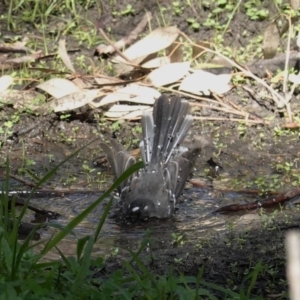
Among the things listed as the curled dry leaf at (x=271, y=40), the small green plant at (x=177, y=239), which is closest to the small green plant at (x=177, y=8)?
the curled dry leaf at (x=271, y=40)

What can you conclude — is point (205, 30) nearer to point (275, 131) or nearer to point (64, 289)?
point (275, 131)

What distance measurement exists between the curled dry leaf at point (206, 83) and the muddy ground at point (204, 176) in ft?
0.42

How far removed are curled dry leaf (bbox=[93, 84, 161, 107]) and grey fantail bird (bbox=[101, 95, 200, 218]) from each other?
2.25 ft

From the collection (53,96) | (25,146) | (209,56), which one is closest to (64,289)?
(25,146)

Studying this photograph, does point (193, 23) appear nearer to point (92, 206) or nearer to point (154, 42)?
point (154, 42)

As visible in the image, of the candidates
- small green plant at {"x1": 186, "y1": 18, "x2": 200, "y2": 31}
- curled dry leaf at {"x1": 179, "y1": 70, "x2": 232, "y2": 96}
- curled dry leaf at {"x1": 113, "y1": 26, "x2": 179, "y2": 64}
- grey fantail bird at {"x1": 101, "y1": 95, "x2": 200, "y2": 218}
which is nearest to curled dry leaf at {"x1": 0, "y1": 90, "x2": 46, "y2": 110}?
curled dry leaf at {"x1": 113, "y1": 26, "x2": 179, "y2": 64}

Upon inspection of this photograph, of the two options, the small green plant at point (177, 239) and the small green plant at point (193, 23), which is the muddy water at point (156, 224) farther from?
the small green plant at point (193, 23)

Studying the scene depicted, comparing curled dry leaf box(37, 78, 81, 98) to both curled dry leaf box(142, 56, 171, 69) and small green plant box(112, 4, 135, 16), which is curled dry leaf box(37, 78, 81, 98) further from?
small green plant box(112, 4, 135, 16)

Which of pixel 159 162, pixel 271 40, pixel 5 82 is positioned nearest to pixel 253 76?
pixel 271 40

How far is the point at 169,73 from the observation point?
7469 millimetres

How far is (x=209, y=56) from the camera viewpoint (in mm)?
8047

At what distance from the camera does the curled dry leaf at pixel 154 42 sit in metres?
7.66

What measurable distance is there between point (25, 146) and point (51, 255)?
2410mm

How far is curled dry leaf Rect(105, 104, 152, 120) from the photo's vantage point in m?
7.30
